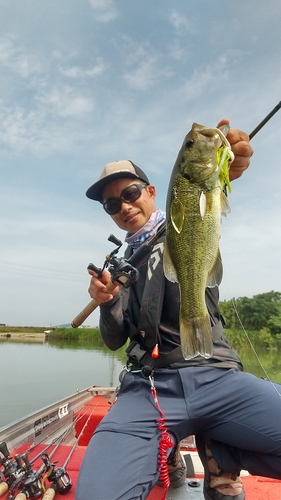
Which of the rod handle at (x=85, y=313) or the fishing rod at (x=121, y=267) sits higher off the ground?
the fishing rod at (x=121, y=267)

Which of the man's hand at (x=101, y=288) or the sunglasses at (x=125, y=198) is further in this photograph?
the sunglasses at (x=125, y=198)

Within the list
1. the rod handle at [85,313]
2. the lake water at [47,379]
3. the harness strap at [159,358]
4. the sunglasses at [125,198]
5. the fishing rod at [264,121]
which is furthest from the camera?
the lake water at [47,379]

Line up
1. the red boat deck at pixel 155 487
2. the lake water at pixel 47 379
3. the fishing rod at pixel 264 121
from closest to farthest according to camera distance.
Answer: the fishing rod at pixel 264 121 → the red boat deck at pixel 155 487 → the lake water at pixel 47 379

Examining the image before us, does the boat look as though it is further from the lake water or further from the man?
the lake water

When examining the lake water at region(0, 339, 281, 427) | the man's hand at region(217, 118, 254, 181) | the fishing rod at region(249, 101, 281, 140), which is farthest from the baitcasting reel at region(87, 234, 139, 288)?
the lake water at region(0, 339, 281, 427)

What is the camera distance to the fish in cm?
175

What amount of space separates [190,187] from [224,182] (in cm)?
21

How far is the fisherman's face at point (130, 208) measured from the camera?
2.69m

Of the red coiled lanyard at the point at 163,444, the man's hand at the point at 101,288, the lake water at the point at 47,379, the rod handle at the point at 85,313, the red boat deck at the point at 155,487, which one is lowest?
the lake water at the point at 47,379

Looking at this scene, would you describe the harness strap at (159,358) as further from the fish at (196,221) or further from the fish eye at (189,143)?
the fish eye at (189,143)

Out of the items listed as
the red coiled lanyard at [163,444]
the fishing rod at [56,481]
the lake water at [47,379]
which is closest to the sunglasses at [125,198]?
the red coiled lanyard at [163,444]

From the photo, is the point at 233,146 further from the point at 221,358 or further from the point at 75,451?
the point at 75,451

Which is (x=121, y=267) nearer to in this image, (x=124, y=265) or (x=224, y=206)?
(x=124, y=265)

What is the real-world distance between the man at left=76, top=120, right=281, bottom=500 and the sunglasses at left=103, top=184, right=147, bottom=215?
1.71ft
